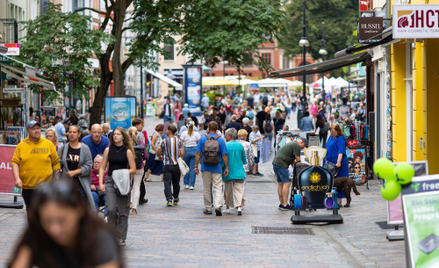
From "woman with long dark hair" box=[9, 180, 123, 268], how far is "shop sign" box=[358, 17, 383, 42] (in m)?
12.6

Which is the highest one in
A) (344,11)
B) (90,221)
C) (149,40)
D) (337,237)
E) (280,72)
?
(344,11)

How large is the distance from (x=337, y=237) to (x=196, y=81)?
23.7 metres

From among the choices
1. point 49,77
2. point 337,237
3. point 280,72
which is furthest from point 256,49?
point 337,237

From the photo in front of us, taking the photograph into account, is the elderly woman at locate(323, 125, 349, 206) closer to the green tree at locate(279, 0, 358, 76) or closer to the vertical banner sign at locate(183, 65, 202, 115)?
the vertical banner sign at locate(183, 65, 202, 115)

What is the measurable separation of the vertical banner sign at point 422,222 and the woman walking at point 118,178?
13.4 feet

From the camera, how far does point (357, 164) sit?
17141 mm

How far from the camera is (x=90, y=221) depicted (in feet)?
9.07

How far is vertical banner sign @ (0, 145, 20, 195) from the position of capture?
12.7m

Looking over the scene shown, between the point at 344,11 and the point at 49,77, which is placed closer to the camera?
the point at 49,77

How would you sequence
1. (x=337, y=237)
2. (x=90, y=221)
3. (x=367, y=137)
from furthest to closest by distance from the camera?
(x=367, y=137) < (x=337, y=237) < (x=90, y=221)

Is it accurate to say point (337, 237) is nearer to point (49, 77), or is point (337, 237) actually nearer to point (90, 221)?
point (90, 221)

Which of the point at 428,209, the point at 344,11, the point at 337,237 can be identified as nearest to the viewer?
the point at 428,209

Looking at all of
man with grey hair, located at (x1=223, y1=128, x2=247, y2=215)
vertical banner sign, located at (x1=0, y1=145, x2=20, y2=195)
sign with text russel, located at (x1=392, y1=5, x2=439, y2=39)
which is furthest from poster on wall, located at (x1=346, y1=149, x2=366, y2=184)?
vertical banner sign, located at (x1=0, y1=145, x2=20, y2=195)

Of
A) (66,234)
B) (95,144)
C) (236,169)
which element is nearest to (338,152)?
(236,169)
